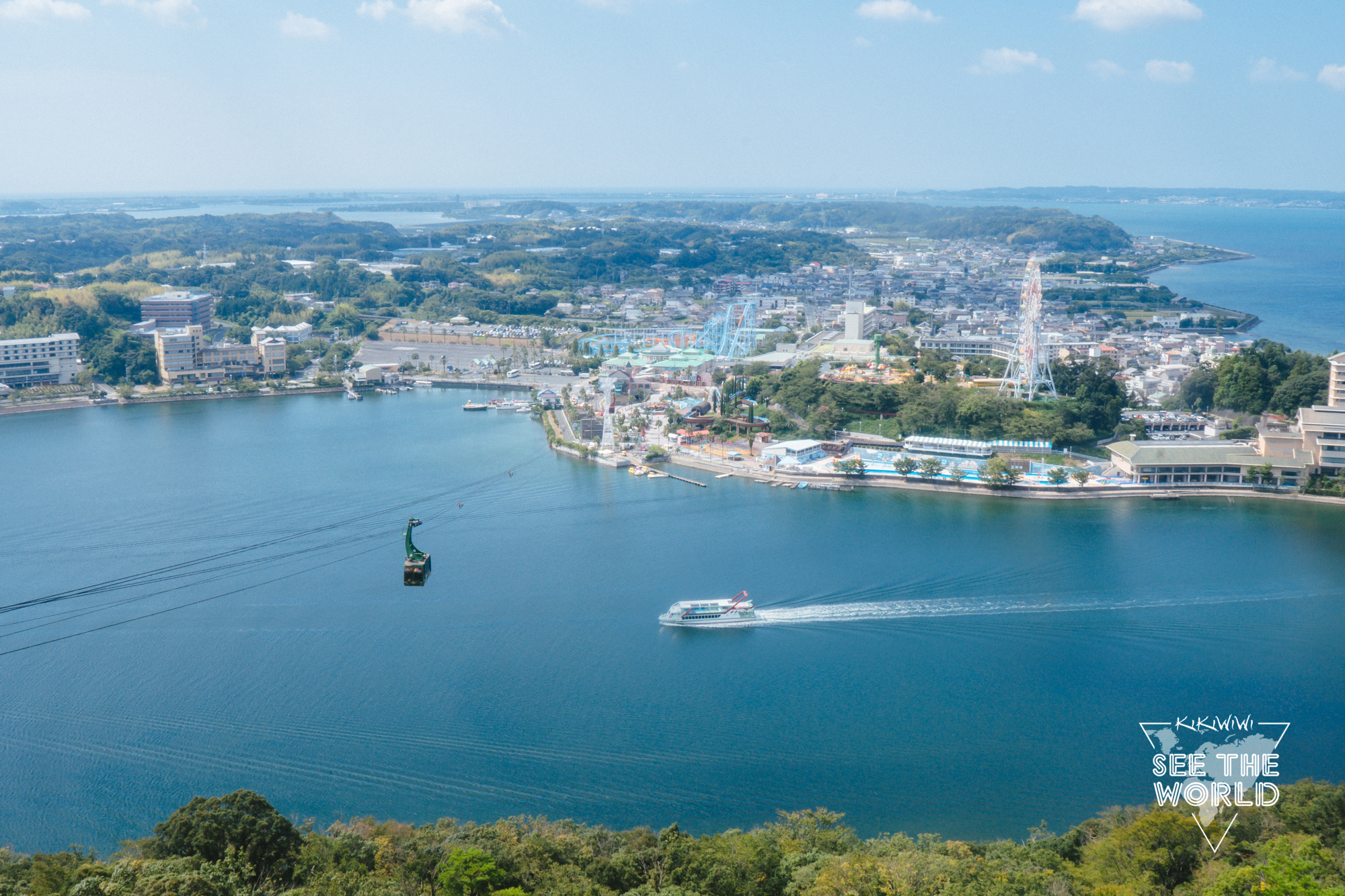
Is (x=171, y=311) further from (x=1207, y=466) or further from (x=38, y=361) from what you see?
(x=1207, y=466)

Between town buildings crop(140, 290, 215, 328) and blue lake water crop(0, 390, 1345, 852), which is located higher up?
town buildings crop(140, 290, 215, 328)

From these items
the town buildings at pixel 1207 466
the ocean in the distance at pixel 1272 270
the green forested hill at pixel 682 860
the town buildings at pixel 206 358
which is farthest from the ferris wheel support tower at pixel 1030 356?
the town buildings at pixel 206 358

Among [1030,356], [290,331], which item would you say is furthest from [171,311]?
[1030,356]

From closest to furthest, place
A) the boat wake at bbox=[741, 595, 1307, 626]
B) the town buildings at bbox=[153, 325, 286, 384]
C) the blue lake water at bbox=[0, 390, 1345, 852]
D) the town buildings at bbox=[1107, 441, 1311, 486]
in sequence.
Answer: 1. the blue lake water at bbox=[0, 390, 1345, 852]
2. the boat wake at bbox=[741, 595, 1307, 626]
3. the town buildings at bbox=[1107, 441, 1311, 486]
4. the town buildings at bbox=[153, 325, 286, 384]

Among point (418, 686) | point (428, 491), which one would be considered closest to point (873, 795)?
point (418, 686)

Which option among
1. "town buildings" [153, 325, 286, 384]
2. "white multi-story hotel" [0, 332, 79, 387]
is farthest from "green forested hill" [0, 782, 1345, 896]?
"white multi-story hotel" [0, 332, 79, 387]

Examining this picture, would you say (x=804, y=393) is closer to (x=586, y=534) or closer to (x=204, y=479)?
(x=586, y=534)

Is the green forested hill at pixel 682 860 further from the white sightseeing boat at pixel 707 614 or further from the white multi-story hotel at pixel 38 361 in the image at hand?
the white multi-story hotel at pixel 38 361

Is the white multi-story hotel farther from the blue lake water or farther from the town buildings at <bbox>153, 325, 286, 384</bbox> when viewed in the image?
the blue lake water
